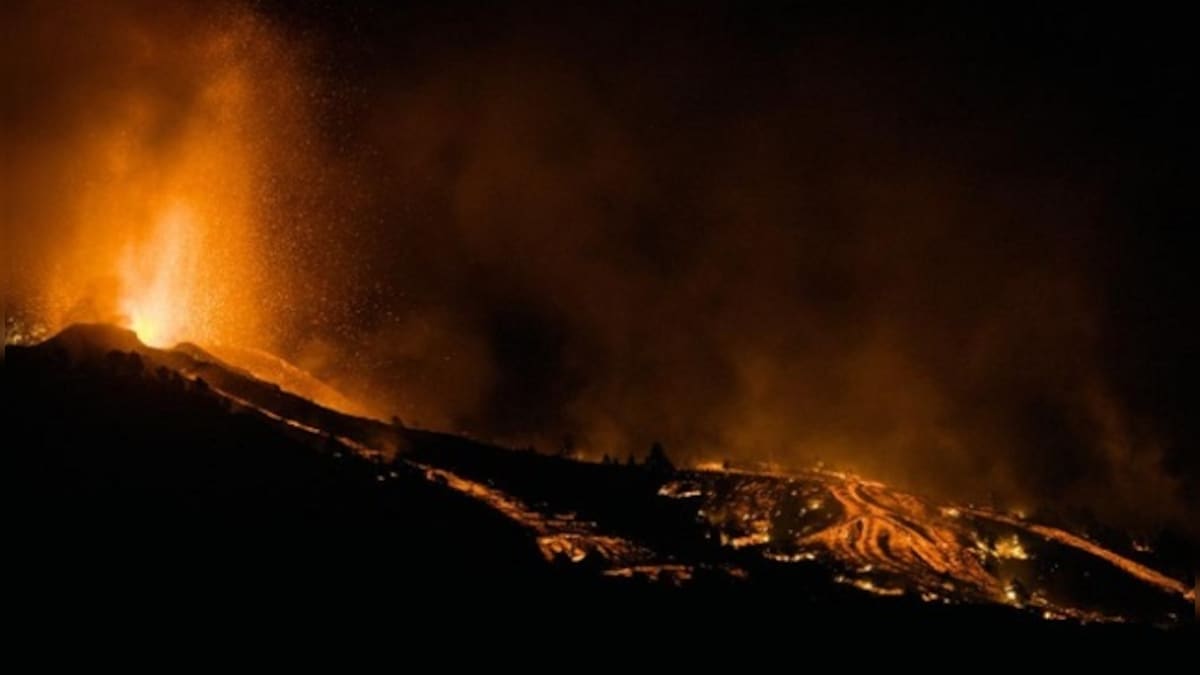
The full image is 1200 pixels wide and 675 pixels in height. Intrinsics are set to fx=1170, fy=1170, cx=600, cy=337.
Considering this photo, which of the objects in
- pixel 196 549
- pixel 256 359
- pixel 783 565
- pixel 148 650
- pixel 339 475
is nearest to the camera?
pixel 148 650

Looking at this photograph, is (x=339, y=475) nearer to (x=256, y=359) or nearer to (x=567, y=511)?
(x=567, y=511)

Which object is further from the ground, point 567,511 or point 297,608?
point 567,511

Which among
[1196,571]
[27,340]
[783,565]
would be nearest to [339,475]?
[783,565]

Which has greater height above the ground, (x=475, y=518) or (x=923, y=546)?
(x=923, y=546)

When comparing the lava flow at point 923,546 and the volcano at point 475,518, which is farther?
the lava flow at point 923,546

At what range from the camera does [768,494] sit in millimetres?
34406

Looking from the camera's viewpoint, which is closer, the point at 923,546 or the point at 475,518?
→ the point at 475,518

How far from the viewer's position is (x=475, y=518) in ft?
92.2

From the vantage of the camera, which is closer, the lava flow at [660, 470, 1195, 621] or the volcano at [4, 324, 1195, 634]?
the volcano at [4, 324, 1195, 634]

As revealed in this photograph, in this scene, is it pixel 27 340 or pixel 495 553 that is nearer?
pixel 495 553

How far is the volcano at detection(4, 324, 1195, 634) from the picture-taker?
978 inches

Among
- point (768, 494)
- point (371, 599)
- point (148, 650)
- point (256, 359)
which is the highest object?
point (256, 359)

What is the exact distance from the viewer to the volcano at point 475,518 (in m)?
24.8

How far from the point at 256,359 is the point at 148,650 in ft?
105
